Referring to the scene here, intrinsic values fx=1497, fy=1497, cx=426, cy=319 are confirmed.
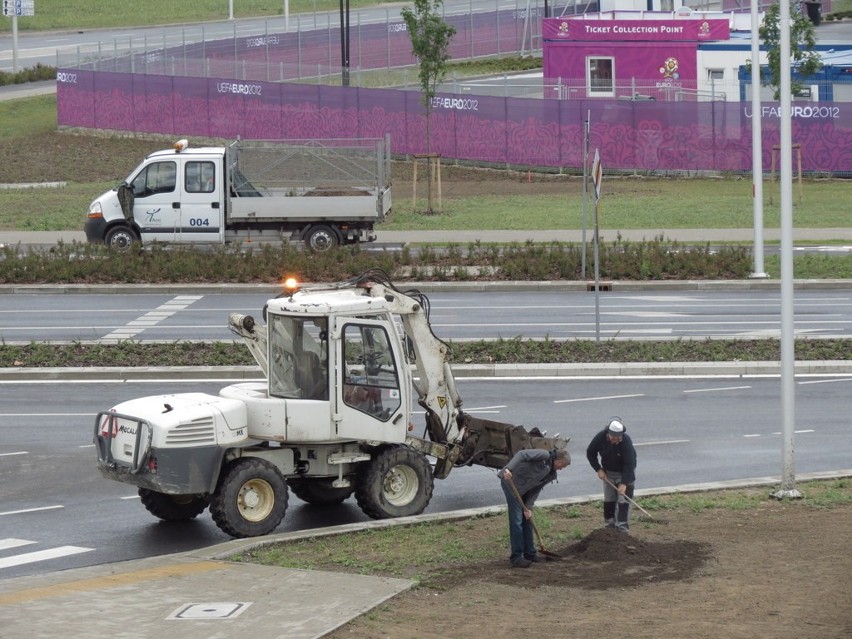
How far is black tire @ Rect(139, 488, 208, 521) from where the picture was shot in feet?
47.8

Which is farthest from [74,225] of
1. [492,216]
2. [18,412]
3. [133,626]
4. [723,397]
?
[133,626]

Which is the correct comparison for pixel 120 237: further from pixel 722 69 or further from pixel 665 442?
pixel 722 69

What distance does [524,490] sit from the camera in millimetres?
12781

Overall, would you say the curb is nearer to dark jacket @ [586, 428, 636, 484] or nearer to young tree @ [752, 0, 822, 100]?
dark jacket @ [586, 428, 636, 484]

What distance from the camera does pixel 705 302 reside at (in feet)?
96.1

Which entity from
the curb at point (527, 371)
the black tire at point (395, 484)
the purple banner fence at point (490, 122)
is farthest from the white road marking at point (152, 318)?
the purple banner fence at point (490, 122)

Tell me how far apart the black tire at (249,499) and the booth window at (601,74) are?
43.5 meters

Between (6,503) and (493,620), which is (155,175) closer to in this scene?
(6,503)

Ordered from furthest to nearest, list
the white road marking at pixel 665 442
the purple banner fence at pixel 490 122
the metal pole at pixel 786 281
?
the purple banner fence at pixel 490 122 < the white road marking at pixel 665 442 < the metal pole at pixel 786 281

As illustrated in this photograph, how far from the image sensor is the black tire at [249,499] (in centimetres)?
1373

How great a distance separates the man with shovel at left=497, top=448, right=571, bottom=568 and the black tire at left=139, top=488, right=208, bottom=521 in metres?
3.49

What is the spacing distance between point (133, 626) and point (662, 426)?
9382mm

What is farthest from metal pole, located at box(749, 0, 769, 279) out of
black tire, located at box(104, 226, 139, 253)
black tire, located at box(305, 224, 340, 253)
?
black tire, located at box(104, 226, 139, 253)

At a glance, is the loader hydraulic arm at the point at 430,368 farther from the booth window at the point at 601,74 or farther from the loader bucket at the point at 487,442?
the booth window at the point at 601,74
